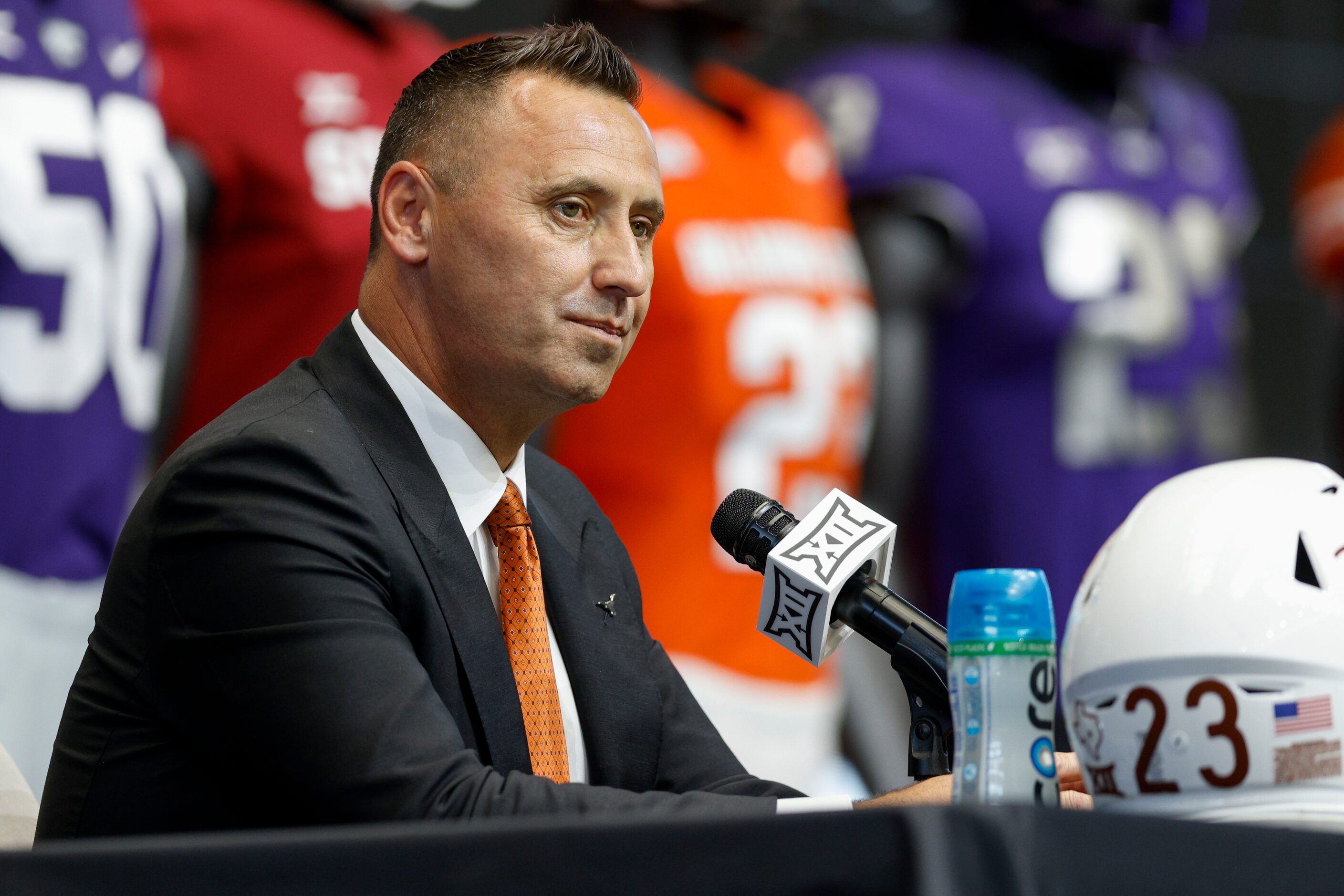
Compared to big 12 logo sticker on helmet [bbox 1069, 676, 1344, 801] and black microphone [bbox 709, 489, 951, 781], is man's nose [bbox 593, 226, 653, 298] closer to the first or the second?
black microphone [bbox 709, 489, 951, 781]

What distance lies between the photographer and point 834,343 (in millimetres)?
2990

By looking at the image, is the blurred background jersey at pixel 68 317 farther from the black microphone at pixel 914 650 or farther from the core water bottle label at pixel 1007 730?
the core water bottle label at pixel 1007 730

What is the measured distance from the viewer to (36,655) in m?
2.21

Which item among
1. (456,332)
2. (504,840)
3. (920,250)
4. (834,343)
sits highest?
(920,250)

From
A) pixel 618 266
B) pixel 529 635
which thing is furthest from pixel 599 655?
pixel 618 266

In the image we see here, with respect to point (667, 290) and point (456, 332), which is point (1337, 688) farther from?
point (667, 290)

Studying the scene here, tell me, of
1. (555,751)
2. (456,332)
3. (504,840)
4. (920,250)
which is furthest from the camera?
(920,250)

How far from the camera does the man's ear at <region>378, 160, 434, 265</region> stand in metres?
1.65

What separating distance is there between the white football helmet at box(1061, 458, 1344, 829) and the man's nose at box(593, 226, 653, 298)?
20.8 inches

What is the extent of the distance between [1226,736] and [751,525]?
1.28 ft

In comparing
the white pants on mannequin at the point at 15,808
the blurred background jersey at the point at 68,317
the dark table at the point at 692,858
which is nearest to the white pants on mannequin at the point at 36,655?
the blurred background jersey at the point at 68,317

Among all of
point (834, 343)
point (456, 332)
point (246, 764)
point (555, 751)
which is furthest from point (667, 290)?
point (246, 764)

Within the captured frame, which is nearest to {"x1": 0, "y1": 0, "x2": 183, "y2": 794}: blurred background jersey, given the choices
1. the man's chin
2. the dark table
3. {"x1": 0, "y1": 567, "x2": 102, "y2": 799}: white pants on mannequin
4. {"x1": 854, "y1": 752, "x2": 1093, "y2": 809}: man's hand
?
{"x1": 0, "y1": 567, "x2": 102, "y2": 799}: white pants on mannequin

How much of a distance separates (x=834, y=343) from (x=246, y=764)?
1831 mm
